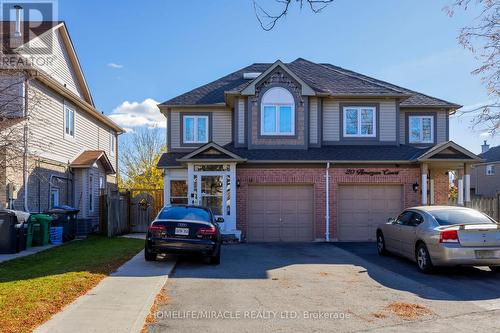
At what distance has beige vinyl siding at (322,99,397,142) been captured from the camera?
20.3 meters

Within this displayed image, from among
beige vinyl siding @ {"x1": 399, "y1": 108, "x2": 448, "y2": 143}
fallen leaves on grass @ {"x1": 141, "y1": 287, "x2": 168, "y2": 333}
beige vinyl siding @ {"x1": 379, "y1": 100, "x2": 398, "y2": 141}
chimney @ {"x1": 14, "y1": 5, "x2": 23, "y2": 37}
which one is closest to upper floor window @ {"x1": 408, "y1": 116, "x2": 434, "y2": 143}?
beige vinyl siding @ {"x1": 399, "y1": 108, "x2": 448, "y2": 143}

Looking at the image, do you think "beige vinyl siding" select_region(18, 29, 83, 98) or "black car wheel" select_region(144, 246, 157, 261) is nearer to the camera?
"black car wheel" select_region(144, 246, 157, 261)

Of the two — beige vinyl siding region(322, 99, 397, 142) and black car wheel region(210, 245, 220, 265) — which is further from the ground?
beige vinyl siding region(322, 99, 397, 142)

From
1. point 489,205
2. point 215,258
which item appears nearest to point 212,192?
point 215,258

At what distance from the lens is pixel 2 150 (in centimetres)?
863

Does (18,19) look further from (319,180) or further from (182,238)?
(319,180)

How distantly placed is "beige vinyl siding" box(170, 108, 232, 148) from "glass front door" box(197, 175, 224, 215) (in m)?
3.11

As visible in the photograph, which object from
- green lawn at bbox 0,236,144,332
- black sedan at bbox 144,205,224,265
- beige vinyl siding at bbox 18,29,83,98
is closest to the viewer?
green lawn at bbox 0,236,144,332

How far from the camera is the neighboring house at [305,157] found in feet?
60.8

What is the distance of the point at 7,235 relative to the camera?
1377 centimetres

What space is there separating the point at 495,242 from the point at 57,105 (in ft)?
55.3

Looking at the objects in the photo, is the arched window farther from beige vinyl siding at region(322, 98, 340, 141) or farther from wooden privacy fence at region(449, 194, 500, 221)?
wooden privacy fence at region(449, 194, 500, 221)

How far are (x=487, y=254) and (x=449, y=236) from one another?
3.01 feet

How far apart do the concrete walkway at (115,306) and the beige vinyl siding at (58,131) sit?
7316mm
